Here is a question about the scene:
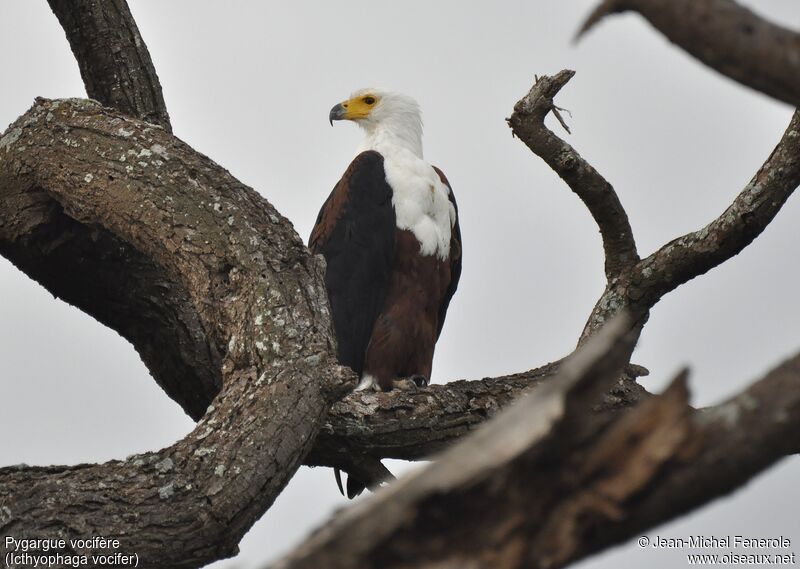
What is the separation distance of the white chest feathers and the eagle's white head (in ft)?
1.46

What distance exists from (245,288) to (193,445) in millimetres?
561

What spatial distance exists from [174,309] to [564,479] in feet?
9.89

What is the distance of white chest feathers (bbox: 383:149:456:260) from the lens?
554 cm

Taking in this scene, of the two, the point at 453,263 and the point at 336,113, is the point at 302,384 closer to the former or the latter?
the point at 453,263

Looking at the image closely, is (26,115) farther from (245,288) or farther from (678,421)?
(678,421)

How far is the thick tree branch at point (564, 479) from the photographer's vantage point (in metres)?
1.20

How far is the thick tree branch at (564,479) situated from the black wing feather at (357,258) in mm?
4099

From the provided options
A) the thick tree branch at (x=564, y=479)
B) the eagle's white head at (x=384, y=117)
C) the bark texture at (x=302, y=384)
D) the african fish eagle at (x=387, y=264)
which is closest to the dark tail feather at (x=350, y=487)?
the bark texture at (x=302, y=384)

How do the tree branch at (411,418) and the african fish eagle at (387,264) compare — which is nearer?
the tree branch at (411,418)

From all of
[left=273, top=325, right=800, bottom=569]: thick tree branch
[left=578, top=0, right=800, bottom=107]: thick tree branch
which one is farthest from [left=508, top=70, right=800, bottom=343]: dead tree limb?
[left=273, top=325, right=800, bottom=569]: thick tree branch

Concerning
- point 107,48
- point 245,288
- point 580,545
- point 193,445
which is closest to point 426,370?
point 107,48

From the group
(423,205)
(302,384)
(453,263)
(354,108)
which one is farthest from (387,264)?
(302,384)

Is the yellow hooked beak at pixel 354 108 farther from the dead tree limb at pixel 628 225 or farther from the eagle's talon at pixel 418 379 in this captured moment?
the dead tree limb at pixel 628 225

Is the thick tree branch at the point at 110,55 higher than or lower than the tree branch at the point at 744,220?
higher
